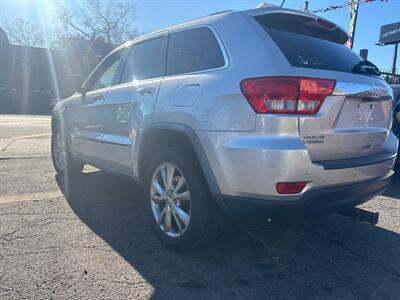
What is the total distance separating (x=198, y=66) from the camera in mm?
3094

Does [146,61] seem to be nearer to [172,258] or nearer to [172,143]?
[172,143]

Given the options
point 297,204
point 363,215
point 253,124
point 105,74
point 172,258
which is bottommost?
point 172,258

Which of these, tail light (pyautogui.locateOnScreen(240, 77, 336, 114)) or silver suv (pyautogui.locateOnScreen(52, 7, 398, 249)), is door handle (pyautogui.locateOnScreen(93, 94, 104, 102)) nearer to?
silver suv (pyautogui.locateOnScreen(52, 7, 398, 249))

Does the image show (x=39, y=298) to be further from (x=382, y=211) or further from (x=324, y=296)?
(x=382, y=211)

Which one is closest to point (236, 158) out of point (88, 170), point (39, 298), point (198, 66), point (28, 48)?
point (198, 66)

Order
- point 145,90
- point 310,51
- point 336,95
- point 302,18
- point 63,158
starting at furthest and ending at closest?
1. point 63,158
2. point 145,90
3. point 302,18
4. point 310,51
5. point 336,95

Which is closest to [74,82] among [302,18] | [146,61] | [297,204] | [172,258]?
[146,61]

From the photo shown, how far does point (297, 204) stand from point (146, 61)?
87.7 inches

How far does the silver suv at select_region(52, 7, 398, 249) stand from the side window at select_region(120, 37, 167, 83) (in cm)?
3

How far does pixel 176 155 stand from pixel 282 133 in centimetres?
98

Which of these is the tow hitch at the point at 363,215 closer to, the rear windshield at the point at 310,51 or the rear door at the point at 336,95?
the rear door at the point at 336,95

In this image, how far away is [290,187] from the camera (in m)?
2.49

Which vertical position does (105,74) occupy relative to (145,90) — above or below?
above

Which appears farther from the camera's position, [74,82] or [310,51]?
[74,82]
